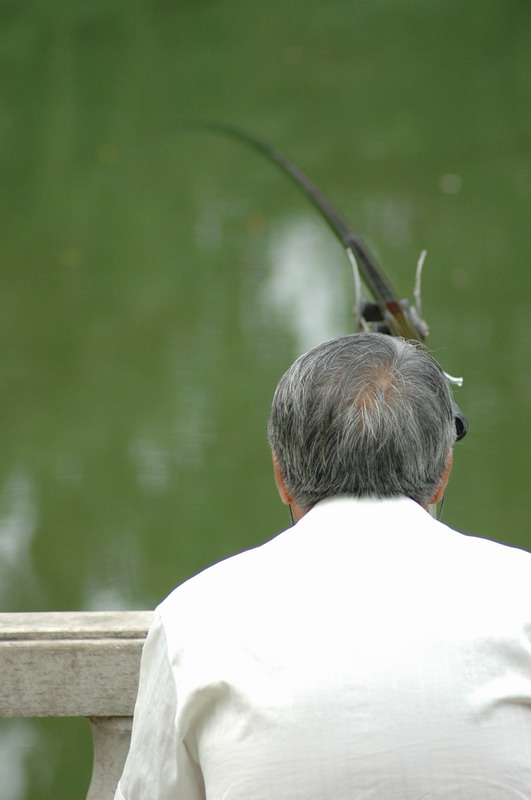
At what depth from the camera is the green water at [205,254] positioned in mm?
2051

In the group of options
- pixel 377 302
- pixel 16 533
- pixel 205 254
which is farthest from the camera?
pixel 205 254

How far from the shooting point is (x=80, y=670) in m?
0.79

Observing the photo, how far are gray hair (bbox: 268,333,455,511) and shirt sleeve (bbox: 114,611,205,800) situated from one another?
0.39ft

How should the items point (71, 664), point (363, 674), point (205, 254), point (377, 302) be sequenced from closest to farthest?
point (363, 674) < point (71, 664) < point (377, 302) < point (205, 254)

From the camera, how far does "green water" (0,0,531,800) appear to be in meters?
2.05

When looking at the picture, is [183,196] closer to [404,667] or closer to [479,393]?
[479,393]

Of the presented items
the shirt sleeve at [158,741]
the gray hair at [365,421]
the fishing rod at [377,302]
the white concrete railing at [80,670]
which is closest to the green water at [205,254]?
the fishing rod at [377,302]

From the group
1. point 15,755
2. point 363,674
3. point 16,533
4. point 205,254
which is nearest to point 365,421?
point 363,674

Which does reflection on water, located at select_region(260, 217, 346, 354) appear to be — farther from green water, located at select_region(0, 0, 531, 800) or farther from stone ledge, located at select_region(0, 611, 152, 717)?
stone ledge, located at select_region(0, 611, 152, 717)

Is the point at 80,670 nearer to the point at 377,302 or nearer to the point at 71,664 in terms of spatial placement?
the point at 71,664

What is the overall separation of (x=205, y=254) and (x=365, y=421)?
8.14ft

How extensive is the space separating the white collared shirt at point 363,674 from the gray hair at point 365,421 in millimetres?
43

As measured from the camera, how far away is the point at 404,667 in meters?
0.46

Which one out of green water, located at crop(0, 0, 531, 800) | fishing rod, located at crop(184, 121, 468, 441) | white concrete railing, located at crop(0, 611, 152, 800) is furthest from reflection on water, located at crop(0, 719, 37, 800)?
fishing rod, located at crop(184, 121, 468, 441)
